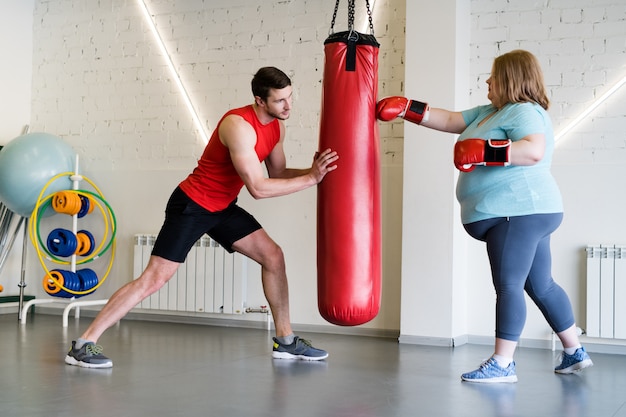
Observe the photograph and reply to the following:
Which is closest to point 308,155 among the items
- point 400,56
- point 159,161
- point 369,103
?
point 400,56

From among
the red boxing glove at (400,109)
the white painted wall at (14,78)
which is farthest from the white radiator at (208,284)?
the red boxing glove at (400,109)

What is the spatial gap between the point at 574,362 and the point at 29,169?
4120 mm

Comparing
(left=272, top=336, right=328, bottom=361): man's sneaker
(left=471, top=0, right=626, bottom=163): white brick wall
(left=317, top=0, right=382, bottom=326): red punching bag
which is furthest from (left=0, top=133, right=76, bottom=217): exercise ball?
(left=471, top=0, right=626, bottom=163): white brick wall

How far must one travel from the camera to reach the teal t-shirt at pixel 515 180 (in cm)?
352

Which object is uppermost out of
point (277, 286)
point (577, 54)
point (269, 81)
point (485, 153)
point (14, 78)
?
point (14, 78)

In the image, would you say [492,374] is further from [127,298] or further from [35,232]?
[35,232]

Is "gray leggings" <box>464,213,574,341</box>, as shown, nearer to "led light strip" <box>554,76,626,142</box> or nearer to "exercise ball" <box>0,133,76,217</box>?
"led light strip" <box>554,76,626,142</box>

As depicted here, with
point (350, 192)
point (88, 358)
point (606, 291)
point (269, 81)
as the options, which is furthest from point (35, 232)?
point (606, 291)

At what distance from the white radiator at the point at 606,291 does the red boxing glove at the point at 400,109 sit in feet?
5.42

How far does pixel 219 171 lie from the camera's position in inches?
156

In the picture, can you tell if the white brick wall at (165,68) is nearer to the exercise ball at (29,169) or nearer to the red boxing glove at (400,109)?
the exercise ball at (29,169)

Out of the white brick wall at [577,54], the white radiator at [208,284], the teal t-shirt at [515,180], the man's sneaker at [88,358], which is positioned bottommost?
the man's sneaker at [88,358]

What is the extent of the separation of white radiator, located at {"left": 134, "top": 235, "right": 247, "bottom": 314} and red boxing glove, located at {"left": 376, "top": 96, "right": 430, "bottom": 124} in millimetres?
2342

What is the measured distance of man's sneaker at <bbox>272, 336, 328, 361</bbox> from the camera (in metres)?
4.24
